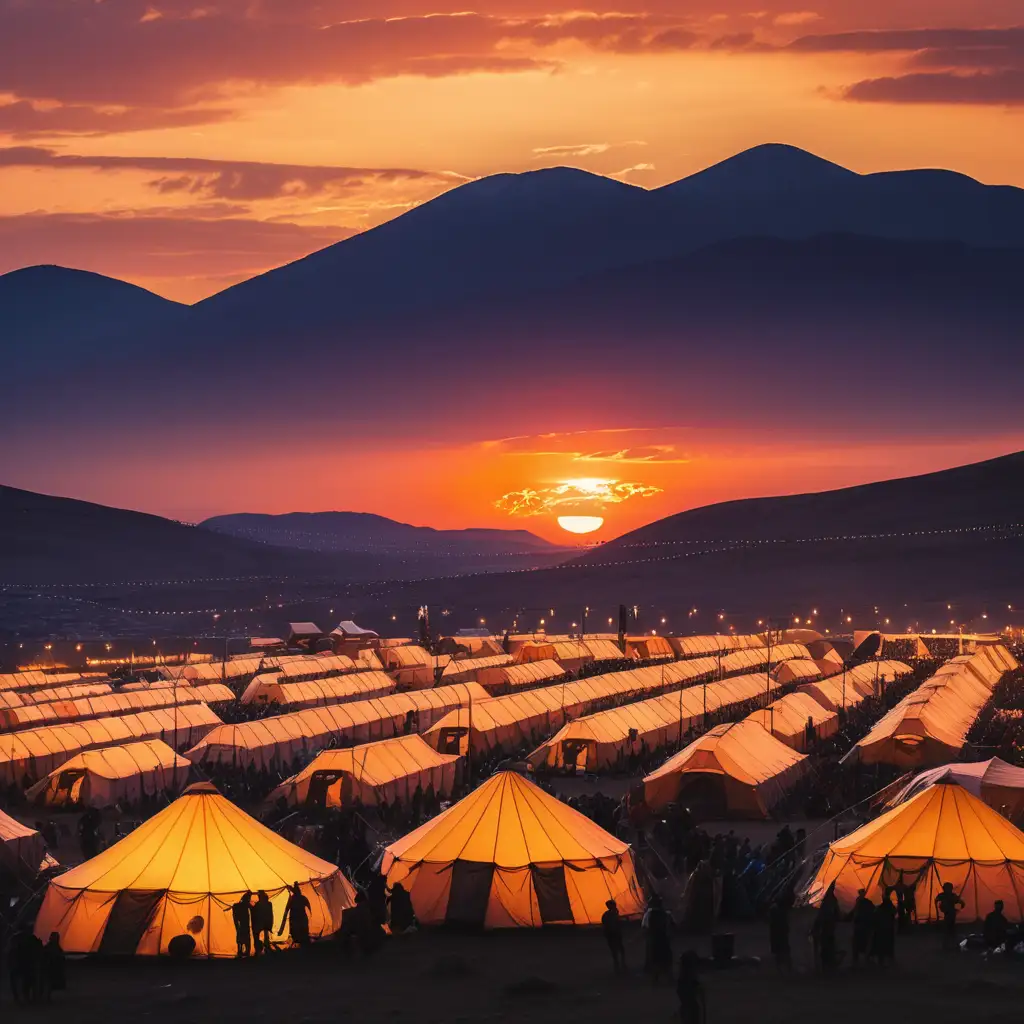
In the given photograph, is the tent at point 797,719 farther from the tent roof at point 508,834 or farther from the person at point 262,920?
the person at point 262,920

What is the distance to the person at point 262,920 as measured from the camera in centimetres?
2459

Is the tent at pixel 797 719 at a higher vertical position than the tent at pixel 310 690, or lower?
lower

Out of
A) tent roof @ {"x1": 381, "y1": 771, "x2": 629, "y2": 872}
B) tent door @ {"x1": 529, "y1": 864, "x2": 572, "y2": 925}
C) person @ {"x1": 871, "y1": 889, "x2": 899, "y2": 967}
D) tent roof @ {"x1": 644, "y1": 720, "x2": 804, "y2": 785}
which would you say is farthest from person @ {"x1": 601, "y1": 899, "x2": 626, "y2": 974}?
tent roof @ {"x1": 644, "y1": 720, "x2": 804, "y2": 785}

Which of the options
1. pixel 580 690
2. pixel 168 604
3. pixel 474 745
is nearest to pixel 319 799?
pixel 474 745

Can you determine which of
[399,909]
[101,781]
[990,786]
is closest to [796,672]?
[101,781]

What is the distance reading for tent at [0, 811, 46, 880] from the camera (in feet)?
96.8

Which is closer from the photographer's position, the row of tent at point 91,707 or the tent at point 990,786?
the tent at point 990,786

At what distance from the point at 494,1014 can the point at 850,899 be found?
814 centimetres

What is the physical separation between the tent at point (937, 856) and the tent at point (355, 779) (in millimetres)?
15582

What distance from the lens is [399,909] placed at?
26.4 m

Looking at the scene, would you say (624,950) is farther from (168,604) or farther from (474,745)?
(168,604)

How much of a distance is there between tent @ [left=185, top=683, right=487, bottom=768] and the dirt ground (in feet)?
79.5

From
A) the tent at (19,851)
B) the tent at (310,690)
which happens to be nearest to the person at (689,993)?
the tent at (19,851)

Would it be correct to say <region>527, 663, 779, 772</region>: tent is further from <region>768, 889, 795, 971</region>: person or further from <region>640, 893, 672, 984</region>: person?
<region>640, 893, 672, 984</region>: person
